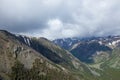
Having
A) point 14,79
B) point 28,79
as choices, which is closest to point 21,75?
point 14,79

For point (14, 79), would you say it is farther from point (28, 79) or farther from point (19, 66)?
point (28, 79)

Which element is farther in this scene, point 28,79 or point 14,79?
point 28,79

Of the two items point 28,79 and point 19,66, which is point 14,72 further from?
point 28,79

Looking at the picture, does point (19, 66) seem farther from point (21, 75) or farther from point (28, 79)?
point (28, 79)

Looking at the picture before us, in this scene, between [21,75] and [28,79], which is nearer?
[21,75]

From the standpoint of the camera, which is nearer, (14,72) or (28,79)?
(14,72)

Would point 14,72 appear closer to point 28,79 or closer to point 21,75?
point 21,75

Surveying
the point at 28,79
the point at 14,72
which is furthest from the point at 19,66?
the point at 28,79

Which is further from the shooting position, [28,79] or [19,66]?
[28,79]
